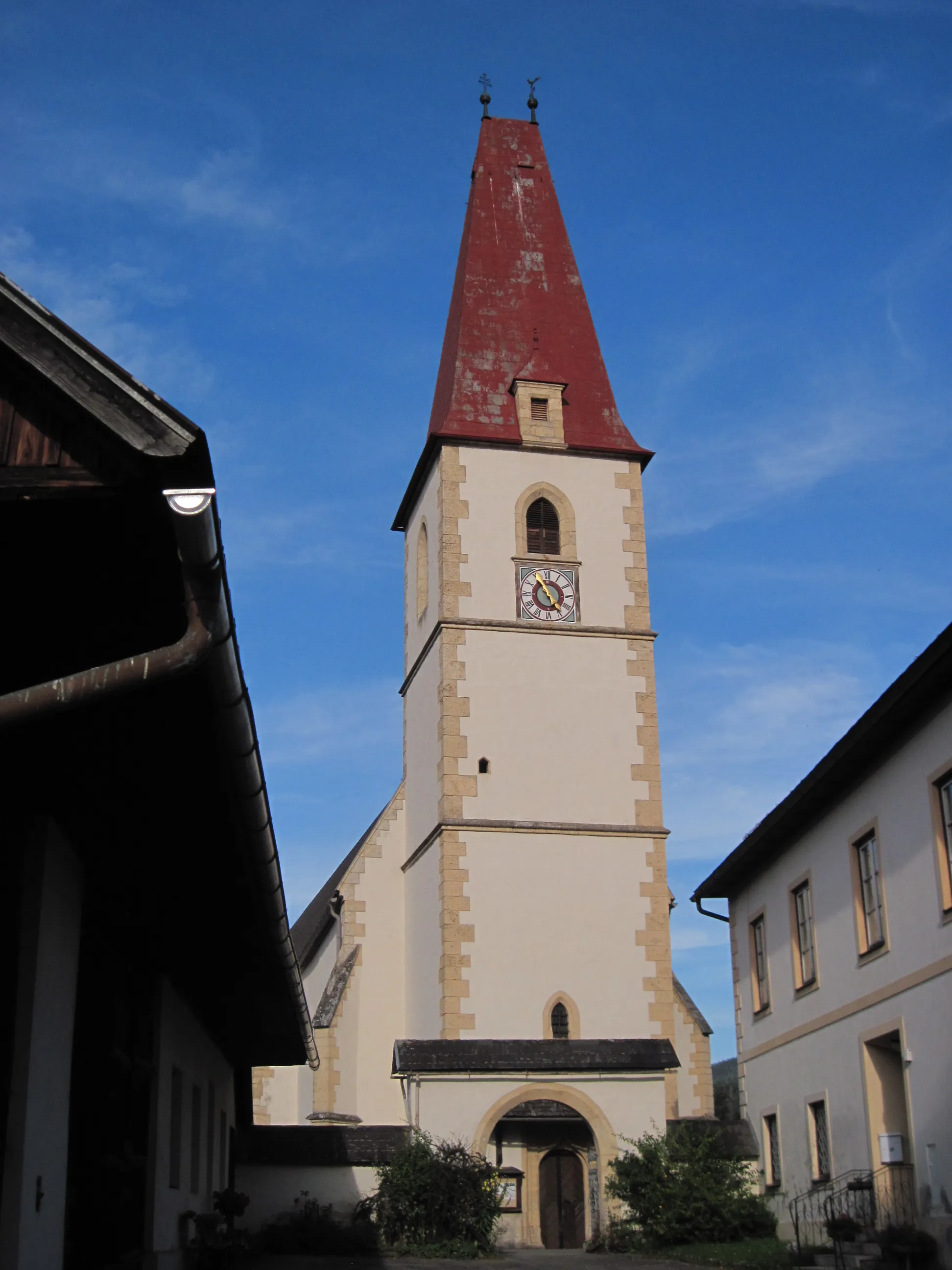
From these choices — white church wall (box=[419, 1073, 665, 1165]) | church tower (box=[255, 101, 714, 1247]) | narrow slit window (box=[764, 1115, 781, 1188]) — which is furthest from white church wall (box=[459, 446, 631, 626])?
narrow slit window (box=[764, 1115, 781, 1188])

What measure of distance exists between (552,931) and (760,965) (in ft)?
22.6

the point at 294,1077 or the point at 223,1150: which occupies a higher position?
the point at 294,1077

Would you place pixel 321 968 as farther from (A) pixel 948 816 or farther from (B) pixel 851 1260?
(A) pixel 948 816

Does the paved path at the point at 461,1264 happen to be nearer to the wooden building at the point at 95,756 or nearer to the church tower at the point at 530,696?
the church tower at the point at 530,696

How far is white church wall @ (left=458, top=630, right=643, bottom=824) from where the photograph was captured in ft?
101

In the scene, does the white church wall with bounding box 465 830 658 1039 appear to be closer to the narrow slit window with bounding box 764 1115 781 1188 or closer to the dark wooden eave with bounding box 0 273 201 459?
the narrow slit window with bounding box 764 1115 781 1188

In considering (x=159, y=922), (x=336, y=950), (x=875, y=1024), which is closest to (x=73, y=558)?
(x=159, y=922)

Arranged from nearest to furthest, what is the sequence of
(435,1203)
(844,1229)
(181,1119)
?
(181,1119) < (844,1229) < (435,1203)

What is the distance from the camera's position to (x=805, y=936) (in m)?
20.9

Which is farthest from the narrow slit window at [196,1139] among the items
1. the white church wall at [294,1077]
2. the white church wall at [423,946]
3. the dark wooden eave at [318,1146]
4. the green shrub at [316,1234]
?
the white church wall at [294,1077]

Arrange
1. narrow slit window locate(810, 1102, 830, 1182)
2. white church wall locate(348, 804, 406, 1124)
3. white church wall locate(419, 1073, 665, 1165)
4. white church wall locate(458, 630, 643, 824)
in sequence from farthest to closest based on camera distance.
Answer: white church wall locate(348, 804, 406, 1124) < white church wall locate(458, 630, 643, 824) < white church wall locate(419, 1073, 665, 1165) < narrow slit window locate(810, 1102, 830, 1182)

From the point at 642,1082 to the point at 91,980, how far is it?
1696 cm

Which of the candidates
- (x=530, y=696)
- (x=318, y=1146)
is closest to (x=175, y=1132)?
(x=318, y=1146)

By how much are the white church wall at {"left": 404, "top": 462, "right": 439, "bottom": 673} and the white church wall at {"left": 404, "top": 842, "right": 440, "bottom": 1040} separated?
502 cm
